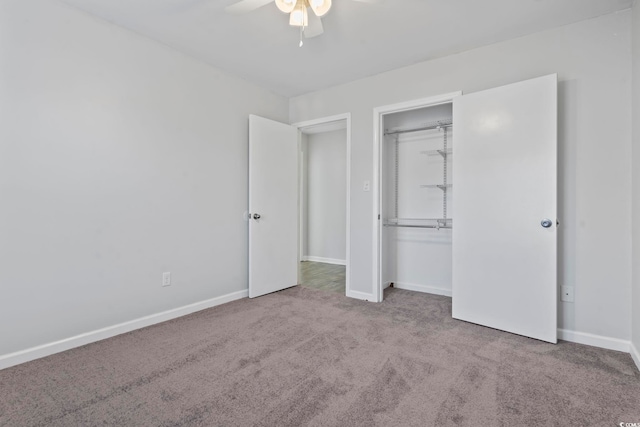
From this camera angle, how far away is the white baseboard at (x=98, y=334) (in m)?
1.97

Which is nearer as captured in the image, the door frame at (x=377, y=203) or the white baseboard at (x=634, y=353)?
the white baseboard at (x=634, y=353)

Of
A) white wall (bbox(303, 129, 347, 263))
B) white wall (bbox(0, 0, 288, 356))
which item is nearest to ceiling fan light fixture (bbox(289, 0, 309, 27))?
white wall (bbox(0, 0, 288, 356))

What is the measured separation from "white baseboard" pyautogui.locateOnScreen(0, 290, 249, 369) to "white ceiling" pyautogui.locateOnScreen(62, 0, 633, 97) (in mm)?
2376

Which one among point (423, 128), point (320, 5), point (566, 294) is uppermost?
point (320, 5)

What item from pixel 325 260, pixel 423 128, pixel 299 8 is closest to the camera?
pixel 299 8

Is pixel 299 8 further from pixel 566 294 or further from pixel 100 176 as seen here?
pixel 566 294

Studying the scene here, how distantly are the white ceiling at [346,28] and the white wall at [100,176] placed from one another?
10.4 inches

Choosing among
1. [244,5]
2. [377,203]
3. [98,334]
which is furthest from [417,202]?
[98,334]

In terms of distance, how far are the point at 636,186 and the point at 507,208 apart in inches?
29.4

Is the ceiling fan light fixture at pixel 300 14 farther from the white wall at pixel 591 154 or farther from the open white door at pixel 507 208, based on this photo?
the white wall at pixel 591 154

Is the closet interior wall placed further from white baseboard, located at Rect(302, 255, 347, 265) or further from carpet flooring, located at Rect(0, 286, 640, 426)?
white baseboard, located at Rect(302, 255, 347, 265)

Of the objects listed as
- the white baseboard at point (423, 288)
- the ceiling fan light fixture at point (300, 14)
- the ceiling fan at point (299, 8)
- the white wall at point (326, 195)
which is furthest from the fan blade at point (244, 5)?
the white wall at point (326, 195)

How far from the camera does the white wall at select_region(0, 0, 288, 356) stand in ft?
6.52

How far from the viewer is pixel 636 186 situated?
2.04 meters
